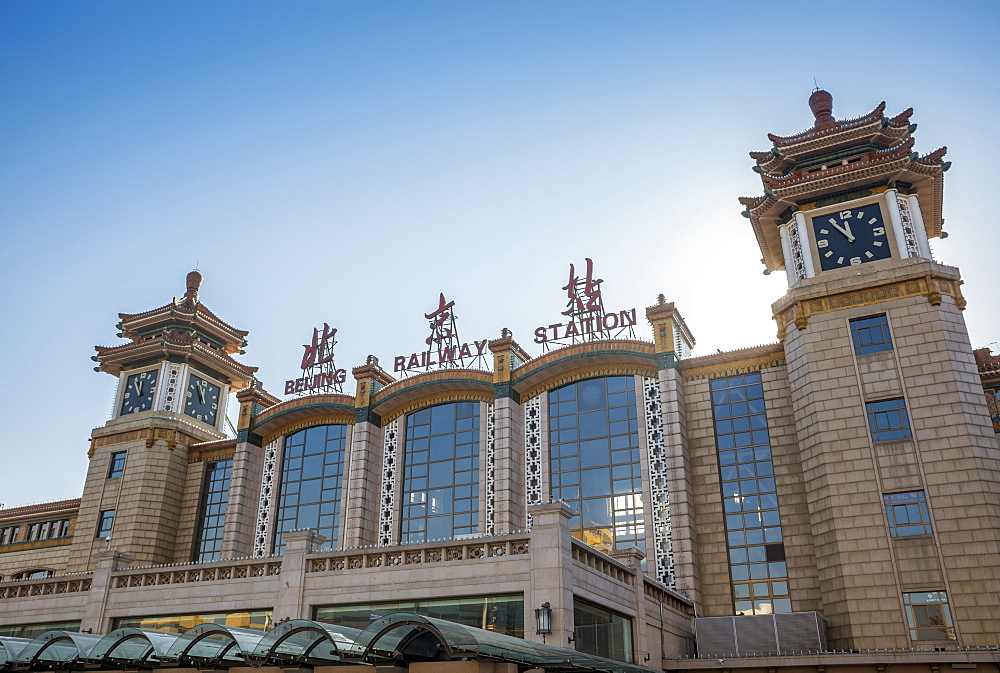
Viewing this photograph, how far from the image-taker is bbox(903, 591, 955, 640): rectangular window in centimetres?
2738

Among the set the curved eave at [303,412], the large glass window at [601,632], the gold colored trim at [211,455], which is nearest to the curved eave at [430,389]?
the curved eave at [303,412]

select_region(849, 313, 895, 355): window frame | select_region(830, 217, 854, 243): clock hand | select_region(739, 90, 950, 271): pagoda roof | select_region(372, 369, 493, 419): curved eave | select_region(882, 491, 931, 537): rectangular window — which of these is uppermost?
select_region(739, 90, 950, 271): pagoda roof

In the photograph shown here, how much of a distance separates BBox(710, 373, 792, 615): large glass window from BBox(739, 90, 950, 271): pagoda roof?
26.4 feet

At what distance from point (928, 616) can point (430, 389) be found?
2300cm

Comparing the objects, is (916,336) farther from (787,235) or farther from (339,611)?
(339,611)

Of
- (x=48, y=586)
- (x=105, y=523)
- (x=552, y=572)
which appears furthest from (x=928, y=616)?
(x=105, y=523)

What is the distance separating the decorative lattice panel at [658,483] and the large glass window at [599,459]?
59 centimetres

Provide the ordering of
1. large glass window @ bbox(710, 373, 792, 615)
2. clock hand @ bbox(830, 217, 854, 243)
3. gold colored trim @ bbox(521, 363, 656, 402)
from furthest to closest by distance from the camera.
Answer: gold colored trim @ bbox(521, 363, 656, 402)
clock hand @ bbox(830, 217, 854, 243)
large glass window @ bbox(710, 373, 792, 615)

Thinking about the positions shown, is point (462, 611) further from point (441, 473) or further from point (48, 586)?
point (48, 586)

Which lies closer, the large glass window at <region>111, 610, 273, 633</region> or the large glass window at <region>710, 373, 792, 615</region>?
the large glass window at <region>111, 610, 273, 633</region>

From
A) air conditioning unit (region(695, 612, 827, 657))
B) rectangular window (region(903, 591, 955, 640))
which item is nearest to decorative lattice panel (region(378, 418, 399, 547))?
air conditioning unit (region(695, 612, 827, 657))

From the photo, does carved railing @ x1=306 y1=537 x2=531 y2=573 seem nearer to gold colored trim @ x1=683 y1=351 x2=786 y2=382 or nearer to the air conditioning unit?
the air conditioning unit

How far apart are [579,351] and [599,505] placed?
694 centimetres

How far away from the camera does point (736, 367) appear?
36.3m
